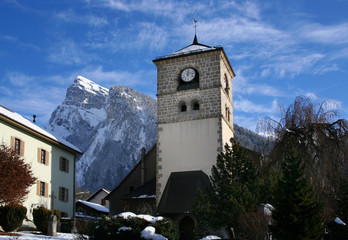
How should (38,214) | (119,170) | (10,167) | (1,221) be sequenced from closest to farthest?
(1,221), (10,167), (38,214), (119,170)

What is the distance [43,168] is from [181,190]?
1038 centimetres

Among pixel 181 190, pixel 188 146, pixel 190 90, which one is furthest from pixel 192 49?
pixel 181 190

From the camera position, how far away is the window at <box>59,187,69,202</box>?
34156 mm

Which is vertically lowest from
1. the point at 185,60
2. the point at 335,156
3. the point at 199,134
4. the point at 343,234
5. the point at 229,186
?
the point at 343,234

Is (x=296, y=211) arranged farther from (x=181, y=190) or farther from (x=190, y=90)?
(x=190, y=90)

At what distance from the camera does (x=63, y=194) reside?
114ft

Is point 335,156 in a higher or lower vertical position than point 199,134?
lower

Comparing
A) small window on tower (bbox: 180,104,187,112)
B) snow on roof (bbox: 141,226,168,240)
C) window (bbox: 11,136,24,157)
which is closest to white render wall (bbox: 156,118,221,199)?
small window on tower (bbox: 180,104,187,112)

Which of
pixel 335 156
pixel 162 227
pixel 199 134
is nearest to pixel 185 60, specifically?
pixel 199 134

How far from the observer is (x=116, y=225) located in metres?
16.9

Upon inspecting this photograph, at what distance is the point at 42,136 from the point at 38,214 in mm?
7148

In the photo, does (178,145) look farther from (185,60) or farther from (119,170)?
(119,170)

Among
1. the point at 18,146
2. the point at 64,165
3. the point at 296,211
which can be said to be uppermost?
the point at 18,146

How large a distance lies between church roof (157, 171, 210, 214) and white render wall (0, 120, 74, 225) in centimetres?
864
